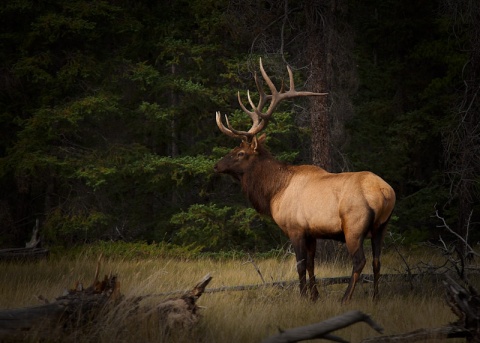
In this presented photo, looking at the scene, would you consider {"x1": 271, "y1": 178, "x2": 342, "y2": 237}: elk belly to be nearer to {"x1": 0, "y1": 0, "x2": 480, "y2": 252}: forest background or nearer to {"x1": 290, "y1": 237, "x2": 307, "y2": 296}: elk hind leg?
{"x1": 290, "y1": 237, "x2": 307, "y2": 296}: elk hind leg

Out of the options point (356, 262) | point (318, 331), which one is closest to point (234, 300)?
point (356, 262)

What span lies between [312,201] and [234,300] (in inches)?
67.3

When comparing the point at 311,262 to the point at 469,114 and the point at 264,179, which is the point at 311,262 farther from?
the point at 469,114

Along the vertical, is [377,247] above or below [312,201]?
below

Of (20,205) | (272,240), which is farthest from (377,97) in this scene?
(20,205)

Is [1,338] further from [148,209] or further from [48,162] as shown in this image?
[148,209]

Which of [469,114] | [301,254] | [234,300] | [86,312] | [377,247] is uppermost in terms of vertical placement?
[469,114]

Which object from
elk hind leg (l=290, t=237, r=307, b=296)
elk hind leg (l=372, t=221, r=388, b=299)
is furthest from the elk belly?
elk hind leg (l=372, t=221, r=388, b=299)

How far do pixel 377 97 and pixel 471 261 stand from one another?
25.7 feet

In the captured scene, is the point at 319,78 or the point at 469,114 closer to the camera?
the point at 319,78

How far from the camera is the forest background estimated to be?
38.3 feet

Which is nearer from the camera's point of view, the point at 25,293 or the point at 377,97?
the point at 25,293

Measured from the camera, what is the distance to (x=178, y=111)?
1305 cm

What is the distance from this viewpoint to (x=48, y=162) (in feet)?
39.4
